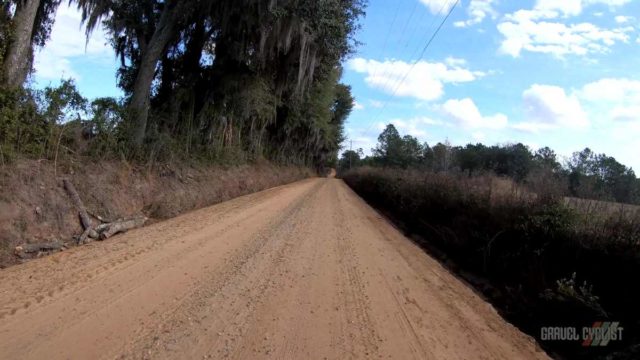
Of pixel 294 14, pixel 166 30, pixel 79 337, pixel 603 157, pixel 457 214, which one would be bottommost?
pixel 79 337

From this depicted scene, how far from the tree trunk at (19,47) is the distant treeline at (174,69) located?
0.02m

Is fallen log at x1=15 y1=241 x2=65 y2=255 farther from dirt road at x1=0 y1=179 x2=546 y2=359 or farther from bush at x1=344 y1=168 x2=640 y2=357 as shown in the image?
bush at x1=344 y1=168 x2=640 y2=357

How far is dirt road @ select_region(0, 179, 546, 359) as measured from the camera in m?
4.07

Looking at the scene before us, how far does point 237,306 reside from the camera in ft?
16.8

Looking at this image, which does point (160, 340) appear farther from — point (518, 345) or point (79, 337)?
point (518, 345)

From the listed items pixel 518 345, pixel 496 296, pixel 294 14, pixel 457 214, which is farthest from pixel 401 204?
pixel 518 345

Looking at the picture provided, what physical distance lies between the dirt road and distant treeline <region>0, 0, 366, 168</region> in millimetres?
3206

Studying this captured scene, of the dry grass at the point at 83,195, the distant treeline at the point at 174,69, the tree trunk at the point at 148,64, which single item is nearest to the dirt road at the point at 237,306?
the dry grass at the point at 83,195

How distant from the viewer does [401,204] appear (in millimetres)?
17266

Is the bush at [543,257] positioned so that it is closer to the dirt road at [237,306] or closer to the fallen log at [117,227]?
the dirt road at [237,306]

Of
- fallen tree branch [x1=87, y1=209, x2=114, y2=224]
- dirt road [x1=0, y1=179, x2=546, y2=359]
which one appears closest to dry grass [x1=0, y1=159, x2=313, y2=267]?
fallen tree branch [x1=87, y1=209, x2=114, y2=224]

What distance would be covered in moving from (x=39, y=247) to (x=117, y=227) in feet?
6.43

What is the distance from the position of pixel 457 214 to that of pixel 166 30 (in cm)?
990

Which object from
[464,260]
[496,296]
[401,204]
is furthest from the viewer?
[401,204]
